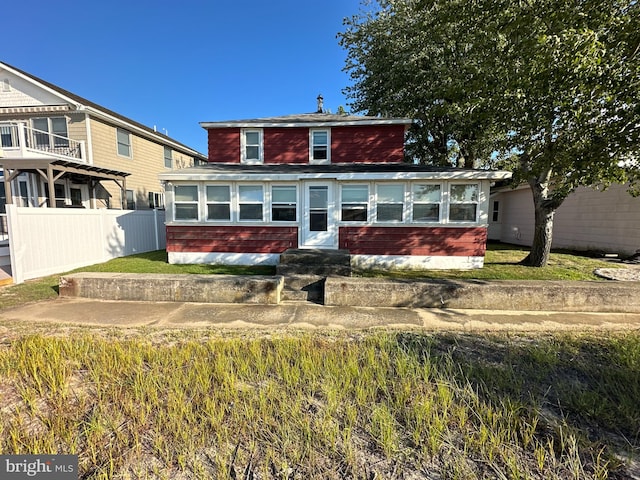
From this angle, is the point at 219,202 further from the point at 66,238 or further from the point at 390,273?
the point at 390,273

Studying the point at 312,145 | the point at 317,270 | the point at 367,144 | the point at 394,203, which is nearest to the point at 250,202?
the point at 312,145

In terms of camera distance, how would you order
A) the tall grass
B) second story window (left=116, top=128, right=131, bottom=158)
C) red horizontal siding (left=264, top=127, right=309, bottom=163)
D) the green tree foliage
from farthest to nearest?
1. second story window (left=116, top=128, right=131, bottom=158)
2. red horizontal siding (left=264, top=127, right=309, bottom=163)
3. the green tree foliage
4. the tall grass

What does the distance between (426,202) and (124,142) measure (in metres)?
16.0

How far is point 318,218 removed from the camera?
31.1ft

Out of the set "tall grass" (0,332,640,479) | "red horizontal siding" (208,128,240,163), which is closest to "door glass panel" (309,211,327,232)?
"red horizontal siding" (208,128,240,163)

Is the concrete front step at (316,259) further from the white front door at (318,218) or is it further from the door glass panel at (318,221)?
the door glass panel at (318,221)

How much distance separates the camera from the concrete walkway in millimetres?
4570

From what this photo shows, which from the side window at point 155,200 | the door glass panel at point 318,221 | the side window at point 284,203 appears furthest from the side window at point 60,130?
the door glass panel at point 318,221

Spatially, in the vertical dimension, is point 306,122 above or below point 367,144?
above

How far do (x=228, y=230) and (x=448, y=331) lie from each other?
7.52 metres

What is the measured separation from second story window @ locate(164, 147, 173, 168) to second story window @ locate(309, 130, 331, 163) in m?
12.2

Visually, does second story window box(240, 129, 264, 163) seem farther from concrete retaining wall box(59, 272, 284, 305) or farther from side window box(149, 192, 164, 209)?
side window box(149, 192, 164, 209)

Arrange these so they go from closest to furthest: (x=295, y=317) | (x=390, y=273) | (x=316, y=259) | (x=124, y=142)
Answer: (x=295, y=317)
(x=316, y=259)
(x=390, y=273)
(x=124, y=142)

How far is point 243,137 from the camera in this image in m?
11.5
